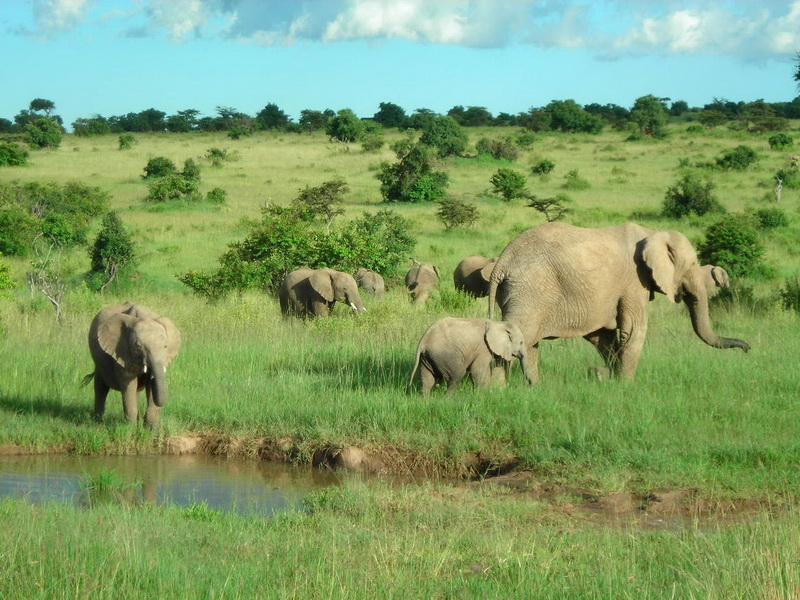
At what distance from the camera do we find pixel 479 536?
576 centimetres

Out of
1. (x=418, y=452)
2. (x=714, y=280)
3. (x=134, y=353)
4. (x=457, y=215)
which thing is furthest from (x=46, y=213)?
(x=418, y=452)

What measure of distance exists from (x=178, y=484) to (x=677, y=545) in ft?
12.9

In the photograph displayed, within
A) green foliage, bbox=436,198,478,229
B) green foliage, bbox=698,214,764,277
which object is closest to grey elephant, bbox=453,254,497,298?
green foliage, bbox=698,214,764,277

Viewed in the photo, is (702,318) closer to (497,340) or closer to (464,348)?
(497,340)

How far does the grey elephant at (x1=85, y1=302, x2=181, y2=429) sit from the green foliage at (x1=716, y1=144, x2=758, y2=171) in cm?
3456

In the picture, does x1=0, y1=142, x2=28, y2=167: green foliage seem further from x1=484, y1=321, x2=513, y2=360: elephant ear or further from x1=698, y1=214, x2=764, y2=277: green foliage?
x1=484, y1=321, x2=513, y2=360: elephant ear

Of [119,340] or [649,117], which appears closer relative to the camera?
[119,340]

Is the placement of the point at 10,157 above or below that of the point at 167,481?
above

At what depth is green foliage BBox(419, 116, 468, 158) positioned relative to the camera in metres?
45.4

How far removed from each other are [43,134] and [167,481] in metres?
52.4

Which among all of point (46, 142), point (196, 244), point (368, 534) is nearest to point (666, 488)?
point (368, 534)

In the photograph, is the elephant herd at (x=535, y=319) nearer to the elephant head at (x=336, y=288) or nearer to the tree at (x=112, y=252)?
the elephant head at (x=336, y=288)

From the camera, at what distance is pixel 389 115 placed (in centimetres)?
9594

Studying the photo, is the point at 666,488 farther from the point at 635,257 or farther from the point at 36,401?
the point at 36,401
